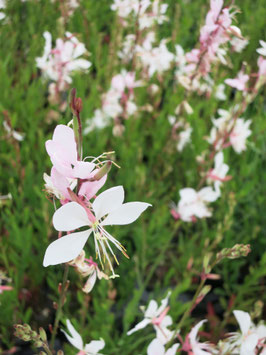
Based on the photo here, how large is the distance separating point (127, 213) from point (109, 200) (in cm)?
3

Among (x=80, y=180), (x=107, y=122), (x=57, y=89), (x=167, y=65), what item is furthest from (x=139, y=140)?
(x=80, y=180)

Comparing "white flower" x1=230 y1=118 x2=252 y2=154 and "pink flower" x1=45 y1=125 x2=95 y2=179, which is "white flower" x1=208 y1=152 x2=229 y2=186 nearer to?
"white flower" x1=230 y1=118 x2=252 y2=154

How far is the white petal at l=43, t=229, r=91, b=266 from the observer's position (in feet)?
1.66

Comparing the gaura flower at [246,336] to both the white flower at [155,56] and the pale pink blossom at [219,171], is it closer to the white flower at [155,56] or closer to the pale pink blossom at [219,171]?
the pale pink blossom at [219,171]

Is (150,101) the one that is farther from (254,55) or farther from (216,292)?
(216,292)

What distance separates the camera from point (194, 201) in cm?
147

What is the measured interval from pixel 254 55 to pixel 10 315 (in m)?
2.19

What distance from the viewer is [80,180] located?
1.78ft

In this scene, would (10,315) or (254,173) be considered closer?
(10,315)

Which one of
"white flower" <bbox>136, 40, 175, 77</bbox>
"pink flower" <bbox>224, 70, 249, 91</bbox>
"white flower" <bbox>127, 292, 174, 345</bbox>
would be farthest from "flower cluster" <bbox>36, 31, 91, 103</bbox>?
"white flower" <bbox>127, 292, 174, 345</bbox>

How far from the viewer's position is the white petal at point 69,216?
1.61 feet

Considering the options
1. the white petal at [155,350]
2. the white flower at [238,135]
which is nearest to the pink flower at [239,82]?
the white flower at [238,135]

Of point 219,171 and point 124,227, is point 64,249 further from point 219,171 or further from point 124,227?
point 124,227

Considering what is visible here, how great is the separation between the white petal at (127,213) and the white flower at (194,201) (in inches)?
35.3
